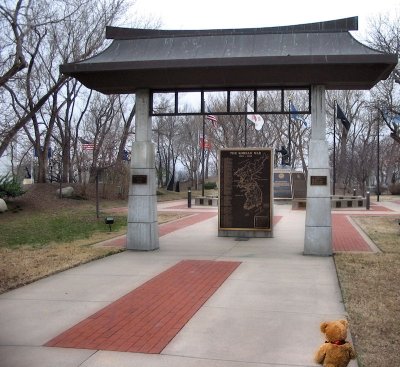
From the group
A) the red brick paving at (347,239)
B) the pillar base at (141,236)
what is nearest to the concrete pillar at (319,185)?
the red brick paving at (347,239)

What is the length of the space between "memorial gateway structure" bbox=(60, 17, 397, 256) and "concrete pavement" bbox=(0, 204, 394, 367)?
1.23 m

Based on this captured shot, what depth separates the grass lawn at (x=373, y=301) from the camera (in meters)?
5.26

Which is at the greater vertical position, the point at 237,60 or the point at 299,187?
the point at 237,60

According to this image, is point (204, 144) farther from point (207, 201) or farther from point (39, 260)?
point (39, 260)

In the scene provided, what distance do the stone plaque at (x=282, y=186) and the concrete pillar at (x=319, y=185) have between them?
81.2 ft

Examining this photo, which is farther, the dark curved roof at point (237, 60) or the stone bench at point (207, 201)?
the stone bench at point (207, 201)

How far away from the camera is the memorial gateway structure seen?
11.1m

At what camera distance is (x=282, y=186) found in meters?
37.0

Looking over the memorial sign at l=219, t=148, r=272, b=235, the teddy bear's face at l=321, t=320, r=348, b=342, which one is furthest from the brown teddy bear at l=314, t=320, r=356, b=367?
the memorial sign at l=219, t=148, r=272, b=235

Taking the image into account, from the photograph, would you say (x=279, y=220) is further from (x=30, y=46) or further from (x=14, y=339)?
(x=14, y=339)

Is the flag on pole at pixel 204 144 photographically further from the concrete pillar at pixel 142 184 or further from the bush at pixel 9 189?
the concrete pillar at pixel 142 184

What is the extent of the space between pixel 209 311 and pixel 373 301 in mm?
2357

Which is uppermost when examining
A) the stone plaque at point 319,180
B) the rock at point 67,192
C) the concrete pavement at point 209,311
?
the stone plaque at point 319,180

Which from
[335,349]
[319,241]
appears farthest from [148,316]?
[319,241]
